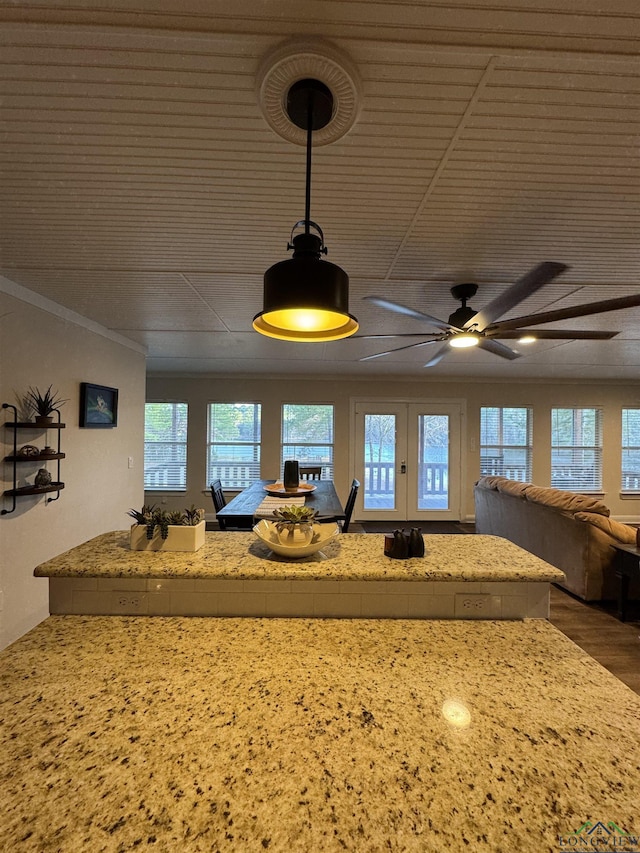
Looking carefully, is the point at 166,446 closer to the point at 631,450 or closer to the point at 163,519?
the point at 163,519

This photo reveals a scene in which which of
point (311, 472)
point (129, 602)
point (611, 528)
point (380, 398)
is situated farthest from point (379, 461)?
point (129, 602)

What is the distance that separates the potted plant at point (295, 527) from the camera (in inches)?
53.6

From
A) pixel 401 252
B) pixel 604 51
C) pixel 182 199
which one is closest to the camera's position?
pixel 604 51

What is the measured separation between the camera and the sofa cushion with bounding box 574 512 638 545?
2965 millimetres

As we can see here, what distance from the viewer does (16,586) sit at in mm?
2346

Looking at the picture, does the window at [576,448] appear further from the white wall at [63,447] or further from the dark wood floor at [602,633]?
the white wall at [63,447]

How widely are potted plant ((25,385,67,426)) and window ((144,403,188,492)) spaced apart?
336cm

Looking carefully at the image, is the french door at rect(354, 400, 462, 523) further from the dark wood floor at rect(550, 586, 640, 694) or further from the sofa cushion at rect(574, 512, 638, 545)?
the sofa cushion at rect(574, 512, 638, 545)

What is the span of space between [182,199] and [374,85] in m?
0.84

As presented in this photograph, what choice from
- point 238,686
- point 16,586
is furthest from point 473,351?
point 16,586

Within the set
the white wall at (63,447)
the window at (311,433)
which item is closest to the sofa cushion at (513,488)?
the window at (311,433)

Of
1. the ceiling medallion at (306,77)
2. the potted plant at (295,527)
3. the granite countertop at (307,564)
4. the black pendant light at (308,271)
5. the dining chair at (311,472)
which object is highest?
the ceiling medallion at (306,77)

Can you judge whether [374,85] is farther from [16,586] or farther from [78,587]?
[16,586]

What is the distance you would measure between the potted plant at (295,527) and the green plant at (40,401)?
1972mm
